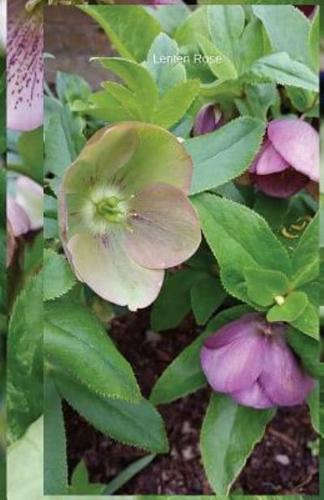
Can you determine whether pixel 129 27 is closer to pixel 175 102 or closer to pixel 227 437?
pixel 175 102

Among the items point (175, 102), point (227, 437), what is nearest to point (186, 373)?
point (227, 437)

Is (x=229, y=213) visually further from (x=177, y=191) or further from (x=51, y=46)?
(x=51, y=46)

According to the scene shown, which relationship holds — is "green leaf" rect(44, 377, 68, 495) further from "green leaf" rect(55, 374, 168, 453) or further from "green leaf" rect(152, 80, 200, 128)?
"green leaf" rect(152, 80, 200, 128)

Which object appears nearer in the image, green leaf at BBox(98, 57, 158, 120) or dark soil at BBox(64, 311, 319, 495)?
green leaf at BBox(98, 57, 158, 120)

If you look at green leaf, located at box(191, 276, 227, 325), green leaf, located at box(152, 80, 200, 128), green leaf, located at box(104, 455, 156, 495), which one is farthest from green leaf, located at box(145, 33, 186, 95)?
green leaf, located at box(104, 455, 156, 495)

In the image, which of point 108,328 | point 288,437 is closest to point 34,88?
point 108,328

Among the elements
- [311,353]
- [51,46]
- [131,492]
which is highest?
[51,46]
